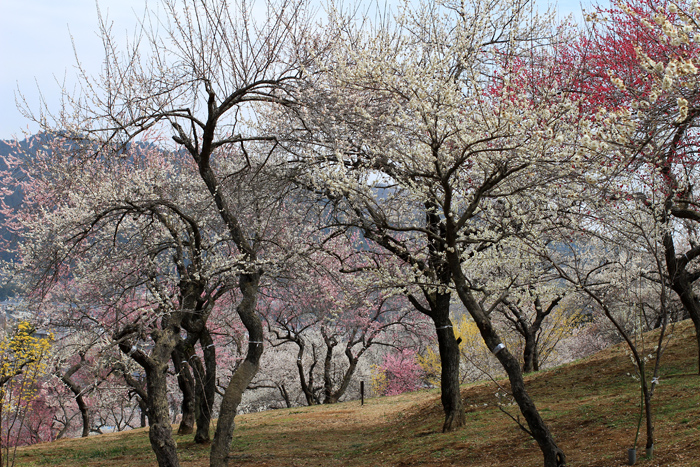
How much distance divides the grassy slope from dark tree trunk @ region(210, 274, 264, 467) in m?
0.30

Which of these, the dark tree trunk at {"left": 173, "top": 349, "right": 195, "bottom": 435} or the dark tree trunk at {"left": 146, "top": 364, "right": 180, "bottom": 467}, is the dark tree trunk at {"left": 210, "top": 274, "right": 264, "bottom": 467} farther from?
the dark tree trunk at {"left": 173, "top": 349, "right": 195, "bottom": 435}

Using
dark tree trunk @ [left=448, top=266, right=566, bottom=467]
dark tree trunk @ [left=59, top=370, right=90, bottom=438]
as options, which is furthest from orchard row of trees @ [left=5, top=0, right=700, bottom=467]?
dark tree trunk @ [left=59, top=370, right=90, bottom=438]

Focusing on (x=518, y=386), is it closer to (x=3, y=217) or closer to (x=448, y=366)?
(x=448, y=366)

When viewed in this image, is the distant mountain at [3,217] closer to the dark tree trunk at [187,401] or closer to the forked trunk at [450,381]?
the dark tree trunk at [187,401]

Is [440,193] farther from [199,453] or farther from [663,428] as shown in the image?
[199,453]

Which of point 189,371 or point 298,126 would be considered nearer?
point 298,126

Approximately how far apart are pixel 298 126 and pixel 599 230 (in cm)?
637

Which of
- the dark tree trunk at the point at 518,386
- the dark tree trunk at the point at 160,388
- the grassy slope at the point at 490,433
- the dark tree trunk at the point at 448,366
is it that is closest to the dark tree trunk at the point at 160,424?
the dark tree trunk at the point at 160,388

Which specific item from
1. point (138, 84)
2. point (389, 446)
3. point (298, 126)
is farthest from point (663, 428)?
point (138, 84)

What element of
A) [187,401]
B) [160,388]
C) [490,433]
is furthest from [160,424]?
[187,401]

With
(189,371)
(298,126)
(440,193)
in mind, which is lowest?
(189,371)

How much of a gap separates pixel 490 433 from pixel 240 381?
4.47 meters

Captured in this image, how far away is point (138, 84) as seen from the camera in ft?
30.7

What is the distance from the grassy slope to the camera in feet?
22.4
